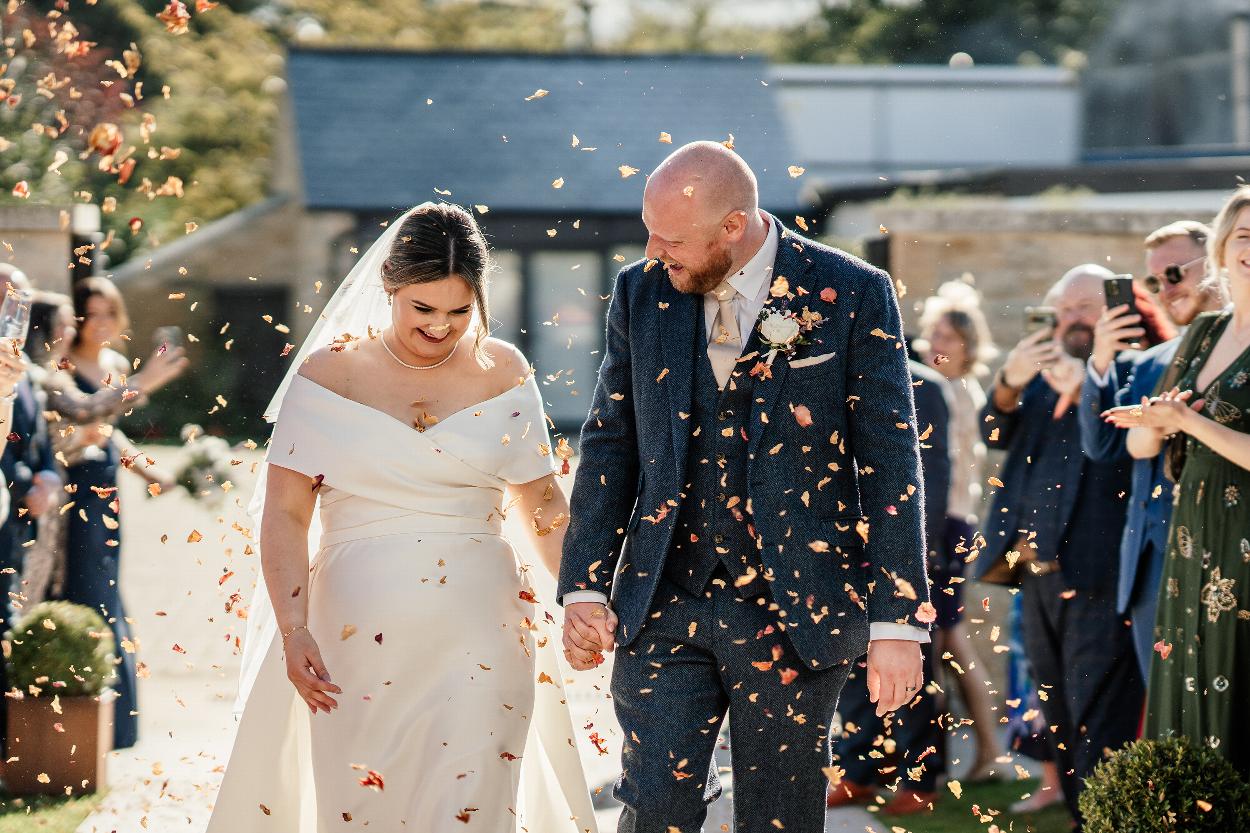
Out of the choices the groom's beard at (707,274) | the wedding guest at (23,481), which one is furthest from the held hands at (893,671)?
the wedding guest at (23,481)

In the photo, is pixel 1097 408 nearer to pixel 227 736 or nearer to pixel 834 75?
pixel 227 736

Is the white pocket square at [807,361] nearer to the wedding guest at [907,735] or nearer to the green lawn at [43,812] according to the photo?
the wedding guest at [907,735]

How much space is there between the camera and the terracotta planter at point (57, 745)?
6.29 metres

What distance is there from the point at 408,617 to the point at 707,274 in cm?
125

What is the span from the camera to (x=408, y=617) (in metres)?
4.31

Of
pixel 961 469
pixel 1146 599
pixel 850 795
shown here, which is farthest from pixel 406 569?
pixel 961 469

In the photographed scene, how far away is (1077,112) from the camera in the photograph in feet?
90.5

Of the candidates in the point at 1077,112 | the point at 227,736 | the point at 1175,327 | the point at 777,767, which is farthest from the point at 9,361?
the point at 1077,112

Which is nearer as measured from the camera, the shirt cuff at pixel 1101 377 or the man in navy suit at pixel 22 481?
the shirt cuff at pixel 1101 377

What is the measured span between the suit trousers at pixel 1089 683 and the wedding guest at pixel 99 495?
3739 millimetres

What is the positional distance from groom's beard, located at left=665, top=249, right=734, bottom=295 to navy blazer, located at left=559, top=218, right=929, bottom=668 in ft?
0.24

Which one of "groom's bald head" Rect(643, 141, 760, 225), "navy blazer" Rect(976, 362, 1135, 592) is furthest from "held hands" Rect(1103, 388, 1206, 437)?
"groom's bald head" Rect(643, 141, 760, 225)

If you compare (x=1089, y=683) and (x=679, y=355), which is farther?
(x=1089, y=683)

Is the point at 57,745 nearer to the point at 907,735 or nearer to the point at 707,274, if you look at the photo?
the point at 907,735
